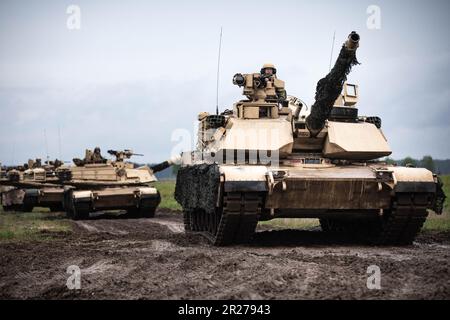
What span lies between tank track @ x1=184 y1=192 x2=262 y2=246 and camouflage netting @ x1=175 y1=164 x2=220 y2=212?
0.27 meters

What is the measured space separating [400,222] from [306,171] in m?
1.90

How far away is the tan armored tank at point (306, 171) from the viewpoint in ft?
39.2

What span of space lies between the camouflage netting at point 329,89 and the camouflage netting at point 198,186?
2.02 metres

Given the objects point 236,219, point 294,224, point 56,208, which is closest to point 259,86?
point 236,219

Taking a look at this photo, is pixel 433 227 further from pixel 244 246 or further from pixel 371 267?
pixel 371 267

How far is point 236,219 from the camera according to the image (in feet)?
39.9

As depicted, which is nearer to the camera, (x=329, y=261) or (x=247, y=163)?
(x=329, y=261)

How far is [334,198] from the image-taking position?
12.4 metres

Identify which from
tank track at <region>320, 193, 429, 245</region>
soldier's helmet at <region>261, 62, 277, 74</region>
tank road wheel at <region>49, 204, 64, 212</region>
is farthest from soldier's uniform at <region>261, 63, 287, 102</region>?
tank road wheel at <region>49, 204, 64, 212</region>

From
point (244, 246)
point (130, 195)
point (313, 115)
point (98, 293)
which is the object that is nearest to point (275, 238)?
point (244, 246)

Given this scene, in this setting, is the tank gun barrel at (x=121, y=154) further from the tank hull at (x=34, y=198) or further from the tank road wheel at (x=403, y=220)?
the tank road wheel at (x=403, y=220)

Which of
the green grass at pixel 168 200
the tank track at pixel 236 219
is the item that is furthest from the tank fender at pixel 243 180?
the green grass at pixel 168 200

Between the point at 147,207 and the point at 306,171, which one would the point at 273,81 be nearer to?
the point at 306,171
